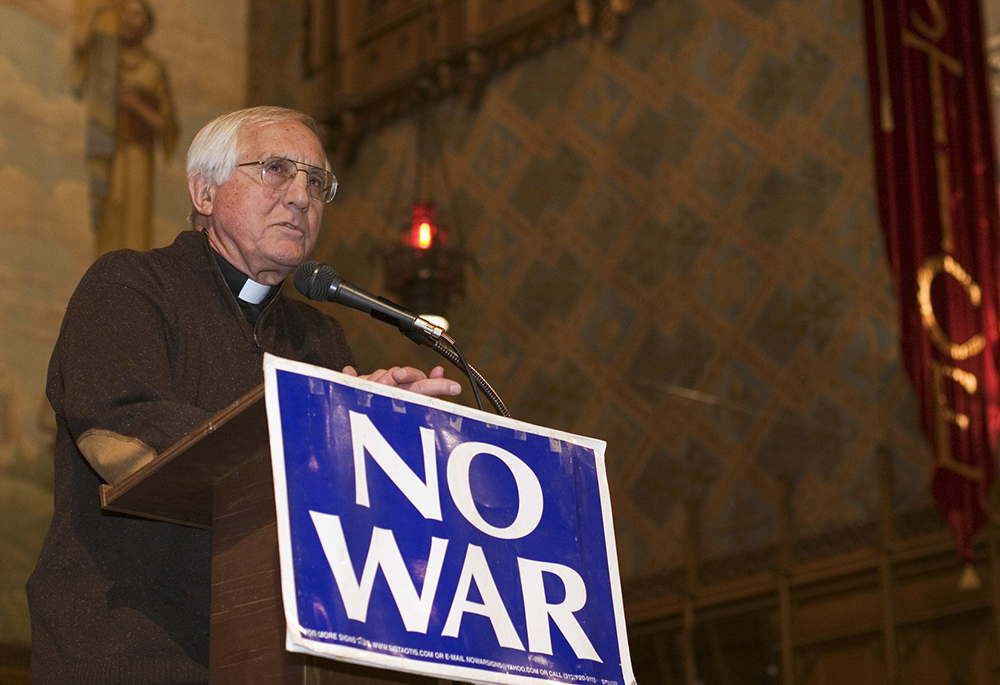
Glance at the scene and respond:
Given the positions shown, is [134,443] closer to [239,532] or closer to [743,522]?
[239,532]

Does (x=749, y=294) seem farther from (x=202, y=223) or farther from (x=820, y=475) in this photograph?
(x=202, y=223)

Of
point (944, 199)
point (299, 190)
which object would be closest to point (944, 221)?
point (944, 199)

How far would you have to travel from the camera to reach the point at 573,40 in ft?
27.6

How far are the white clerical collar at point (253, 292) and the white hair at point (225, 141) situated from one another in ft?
0.67

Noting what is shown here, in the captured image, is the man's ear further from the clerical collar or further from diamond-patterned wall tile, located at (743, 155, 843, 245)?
diamond-patterned wall tile, located at (743, 155, 843, 245)

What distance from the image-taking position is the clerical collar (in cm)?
259

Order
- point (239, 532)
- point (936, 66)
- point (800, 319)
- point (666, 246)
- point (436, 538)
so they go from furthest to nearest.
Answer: point (666, 246), point (800, 319), point (936, 66), point (239, 532), point (436, 538)

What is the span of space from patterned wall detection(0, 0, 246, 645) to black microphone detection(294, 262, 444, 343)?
18.8 ft

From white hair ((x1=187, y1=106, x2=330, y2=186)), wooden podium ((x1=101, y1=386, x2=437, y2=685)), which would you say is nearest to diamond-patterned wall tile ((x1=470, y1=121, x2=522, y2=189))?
white hair ((x1=187, y1=106, x2=330, y2=186))

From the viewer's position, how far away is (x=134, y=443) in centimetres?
200

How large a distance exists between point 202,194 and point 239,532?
97 centimetres

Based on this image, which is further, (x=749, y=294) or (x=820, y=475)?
(x=749, y=294)

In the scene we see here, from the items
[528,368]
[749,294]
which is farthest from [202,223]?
[528,368]

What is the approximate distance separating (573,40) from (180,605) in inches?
266
